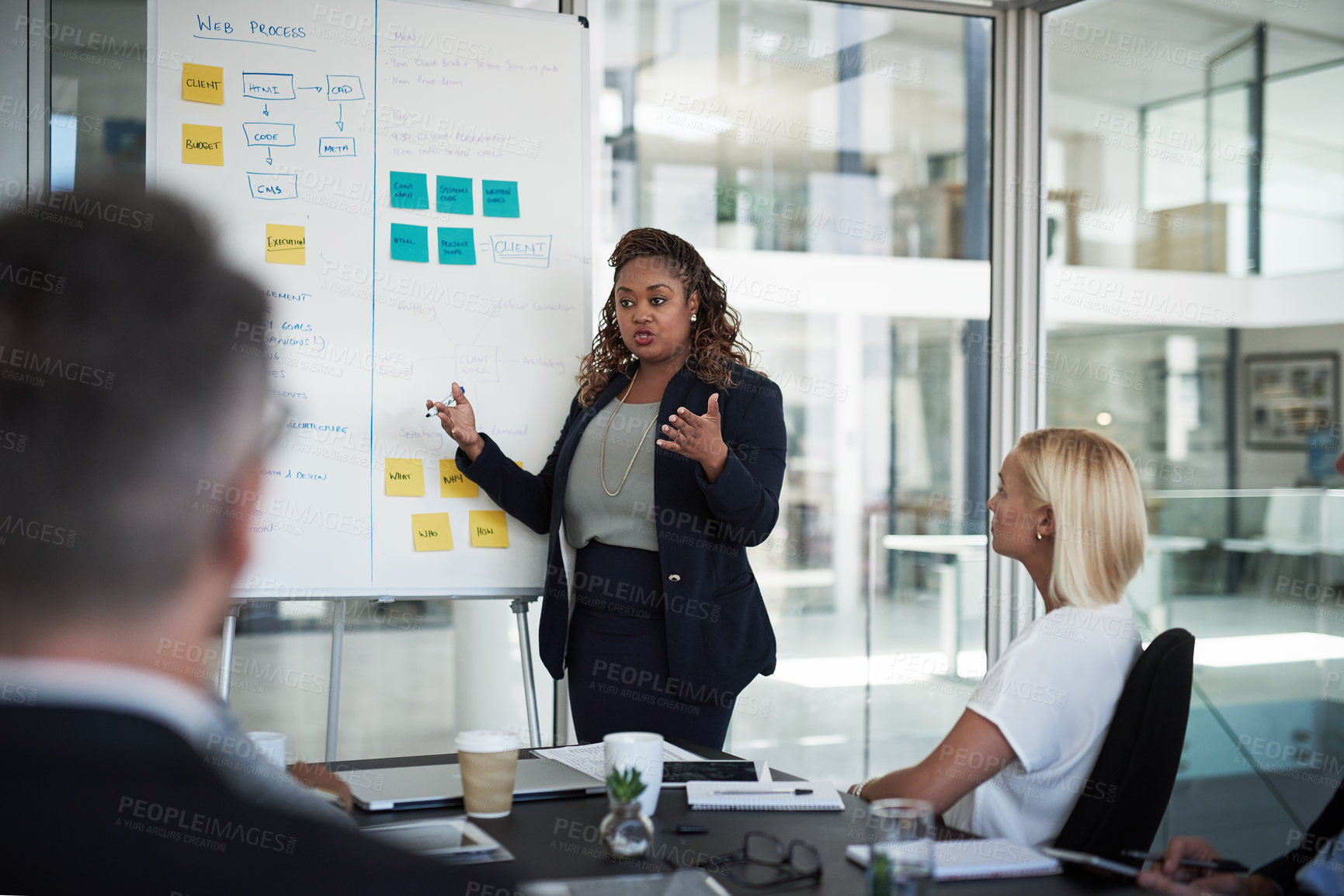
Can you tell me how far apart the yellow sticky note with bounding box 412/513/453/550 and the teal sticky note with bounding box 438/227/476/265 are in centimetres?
59

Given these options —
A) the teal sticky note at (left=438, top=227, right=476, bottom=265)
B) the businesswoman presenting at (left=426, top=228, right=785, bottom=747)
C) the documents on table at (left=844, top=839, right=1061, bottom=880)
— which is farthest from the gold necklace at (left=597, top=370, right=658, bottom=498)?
the documents on table at (left=844, top=839, right=1061, bottom=880)

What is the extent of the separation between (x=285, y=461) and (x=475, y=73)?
102 centimetres

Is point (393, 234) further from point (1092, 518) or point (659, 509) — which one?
point (1092, 518)

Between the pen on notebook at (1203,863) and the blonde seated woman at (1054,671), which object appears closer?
the pen on notebook at (1203,863)

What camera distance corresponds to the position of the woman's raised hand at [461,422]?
2.55 m

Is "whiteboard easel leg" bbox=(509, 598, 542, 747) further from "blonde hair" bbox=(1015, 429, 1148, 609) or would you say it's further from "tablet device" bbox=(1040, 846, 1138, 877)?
"tablet device" bbox=(1040, 846, 1138, 877)

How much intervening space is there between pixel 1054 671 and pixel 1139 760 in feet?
0.52

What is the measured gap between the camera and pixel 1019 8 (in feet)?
11.3

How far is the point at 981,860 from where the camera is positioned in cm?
127

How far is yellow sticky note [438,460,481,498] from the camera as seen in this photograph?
104 inches

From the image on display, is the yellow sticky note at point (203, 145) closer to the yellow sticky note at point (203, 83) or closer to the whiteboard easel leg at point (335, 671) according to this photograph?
the yellow sticky note at point (203, 83)

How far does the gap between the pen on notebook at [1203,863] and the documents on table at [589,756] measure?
657mm

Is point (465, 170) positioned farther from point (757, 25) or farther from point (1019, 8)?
point (1019, 8)

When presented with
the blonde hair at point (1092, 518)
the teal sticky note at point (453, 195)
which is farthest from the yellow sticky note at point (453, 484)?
the blonde hair at point (1092, 518)
